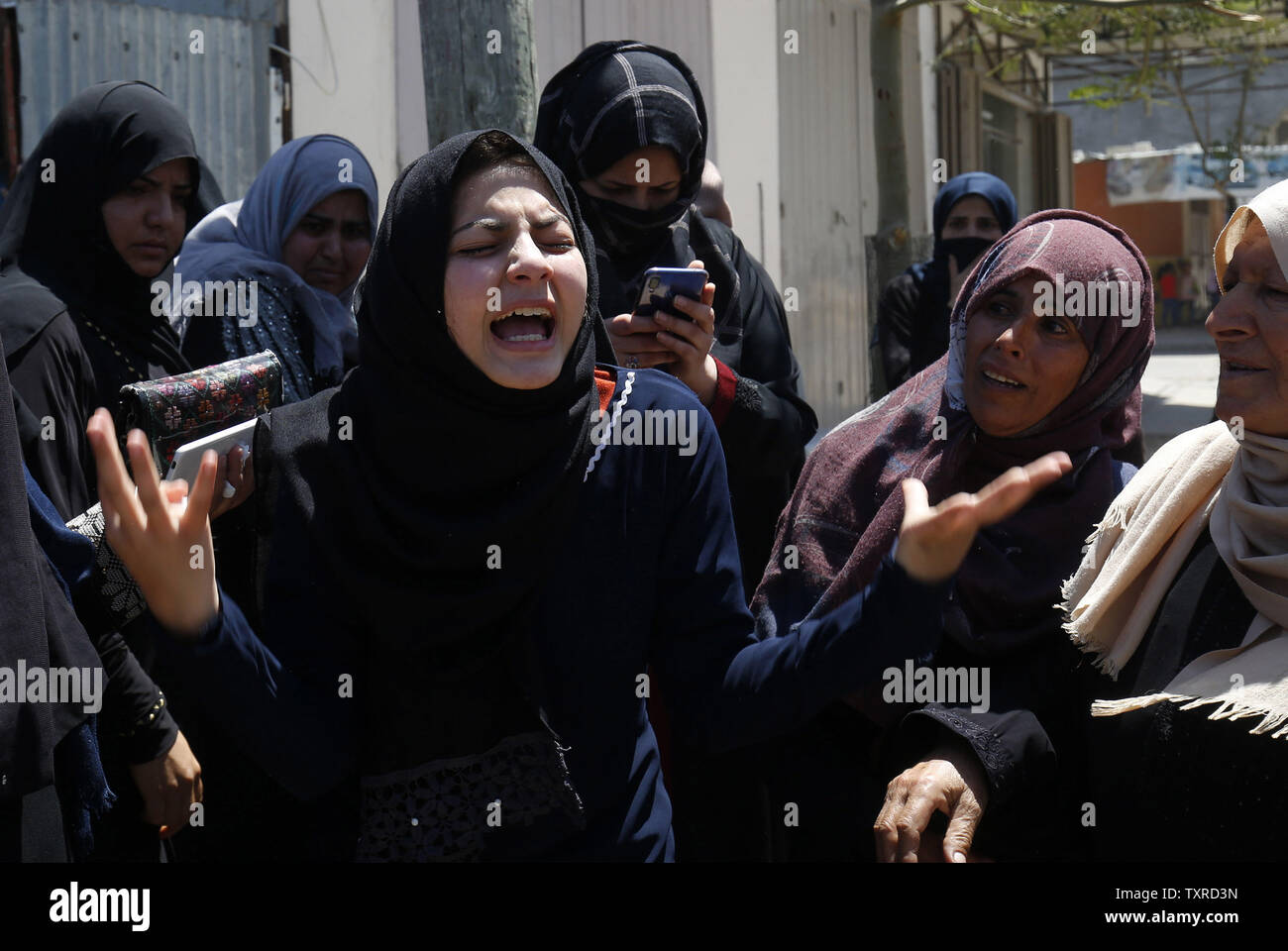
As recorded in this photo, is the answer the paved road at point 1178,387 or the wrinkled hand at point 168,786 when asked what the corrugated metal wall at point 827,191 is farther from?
the wrinkled hand at point 168,786

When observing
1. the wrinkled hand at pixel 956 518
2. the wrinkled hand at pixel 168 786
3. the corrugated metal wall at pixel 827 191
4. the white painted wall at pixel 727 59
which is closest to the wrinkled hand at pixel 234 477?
the wrinkled hand at pixel 168 786

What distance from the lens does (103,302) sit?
9.14ft

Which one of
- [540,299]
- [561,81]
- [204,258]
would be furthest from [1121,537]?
[204,258]

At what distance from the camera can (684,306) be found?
235 centimetres

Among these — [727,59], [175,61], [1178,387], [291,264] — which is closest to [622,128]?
[291,264]

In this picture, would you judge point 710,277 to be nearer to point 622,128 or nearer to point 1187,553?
point 622,128

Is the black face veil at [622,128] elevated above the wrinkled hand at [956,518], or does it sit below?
above

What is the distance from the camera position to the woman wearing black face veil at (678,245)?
2.52 meters

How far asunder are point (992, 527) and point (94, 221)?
1963 mm

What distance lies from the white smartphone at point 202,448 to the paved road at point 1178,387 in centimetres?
685

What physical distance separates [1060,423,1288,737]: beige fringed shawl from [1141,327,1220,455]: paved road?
20.4 ft

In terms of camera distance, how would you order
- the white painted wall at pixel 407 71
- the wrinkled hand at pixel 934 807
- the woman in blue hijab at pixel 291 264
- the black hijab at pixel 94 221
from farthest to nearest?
1. the white painted wall at pixel 407 71
2. the woman in blue hijab at pixel 291 264
3. the black hijab at pixel 94 221
4. the wrinkled hand at pixel 934 807

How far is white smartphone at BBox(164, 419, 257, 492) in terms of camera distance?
204cm
